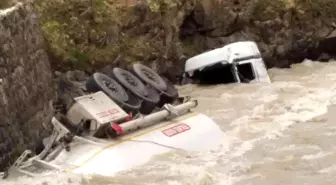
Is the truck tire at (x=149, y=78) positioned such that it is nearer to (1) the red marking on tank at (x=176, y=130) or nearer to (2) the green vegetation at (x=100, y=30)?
(1) the red marking on tank at (x=176, y=130)

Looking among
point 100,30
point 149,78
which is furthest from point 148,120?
point 100,30

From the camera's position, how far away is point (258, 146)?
8.54m

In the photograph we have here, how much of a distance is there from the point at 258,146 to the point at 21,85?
10.4ft

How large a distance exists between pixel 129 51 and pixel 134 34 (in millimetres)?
480

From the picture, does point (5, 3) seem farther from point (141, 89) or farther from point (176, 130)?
point (176, 130)

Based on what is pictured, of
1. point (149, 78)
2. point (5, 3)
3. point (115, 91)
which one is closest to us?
point (5, 3)

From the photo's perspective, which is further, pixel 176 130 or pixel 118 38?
pixel 118 38

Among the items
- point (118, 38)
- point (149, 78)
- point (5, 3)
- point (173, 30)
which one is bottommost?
point (173, 30)

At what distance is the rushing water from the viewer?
7078mm

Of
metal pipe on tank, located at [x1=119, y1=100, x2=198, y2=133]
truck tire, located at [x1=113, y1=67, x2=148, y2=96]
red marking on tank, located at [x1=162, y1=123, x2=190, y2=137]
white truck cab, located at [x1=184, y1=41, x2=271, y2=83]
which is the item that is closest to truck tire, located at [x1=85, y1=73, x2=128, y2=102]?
truck tire, located at [x1=113, y1=67, x2=148, y2=96]

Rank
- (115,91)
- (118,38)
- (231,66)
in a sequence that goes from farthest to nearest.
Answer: (231,66), (118,38), (115,91)

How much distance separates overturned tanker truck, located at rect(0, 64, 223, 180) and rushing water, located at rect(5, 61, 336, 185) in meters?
0.20

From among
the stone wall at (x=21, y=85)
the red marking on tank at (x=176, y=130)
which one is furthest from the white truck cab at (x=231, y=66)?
the red marking on tank at (x=176, y=130)

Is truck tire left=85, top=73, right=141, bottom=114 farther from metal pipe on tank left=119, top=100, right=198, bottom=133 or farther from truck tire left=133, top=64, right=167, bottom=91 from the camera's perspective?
truck tire left=133, top=64, right=167, bottom=91
